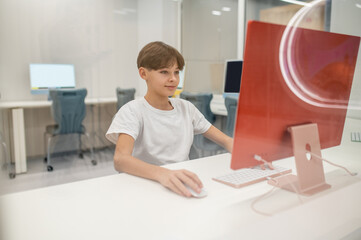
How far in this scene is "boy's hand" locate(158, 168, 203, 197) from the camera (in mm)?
732

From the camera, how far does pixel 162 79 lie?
93 centimetres

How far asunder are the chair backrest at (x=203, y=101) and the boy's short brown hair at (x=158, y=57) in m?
0.22

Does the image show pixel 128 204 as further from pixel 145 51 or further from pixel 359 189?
pixel 359 189

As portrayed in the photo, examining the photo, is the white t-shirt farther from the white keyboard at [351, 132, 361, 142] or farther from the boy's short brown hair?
the white keyboard at [351, 132, 361, 142]

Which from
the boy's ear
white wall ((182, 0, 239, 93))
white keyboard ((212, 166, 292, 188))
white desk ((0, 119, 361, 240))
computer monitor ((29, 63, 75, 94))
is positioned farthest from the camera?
computer monitor ((29, 63, 75, 94))

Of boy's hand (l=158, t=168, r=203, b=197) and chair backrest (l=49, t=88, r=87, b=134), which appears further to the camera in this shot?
chair backrest (l=49, t=88, r=87, b=134)

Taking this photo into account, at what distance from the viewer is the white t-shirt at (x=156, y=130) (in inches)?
39.4

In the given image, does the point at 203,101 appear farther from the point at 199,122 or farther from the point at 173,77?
the point at 173,77

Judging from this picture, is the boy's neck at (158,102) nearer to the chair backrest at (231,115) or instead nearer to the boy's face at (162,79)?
the boy's face at (162,79)

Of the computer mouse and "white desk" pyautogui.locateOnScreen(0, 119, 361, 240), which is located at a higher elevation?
the computer mouse

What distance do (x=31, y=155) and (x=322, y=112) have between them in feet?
6.78

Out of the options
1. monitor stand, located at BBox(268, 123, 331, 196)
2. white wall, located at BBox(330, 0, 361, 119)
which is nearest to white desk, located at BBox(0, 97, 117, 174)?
monitor stand, located at BBox(268, 123, 331, 196)

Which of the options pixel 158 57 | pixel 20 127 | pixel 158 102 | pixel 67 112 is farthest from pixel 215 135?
pixel 67 112

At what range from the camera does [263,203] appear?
2.38 ft
